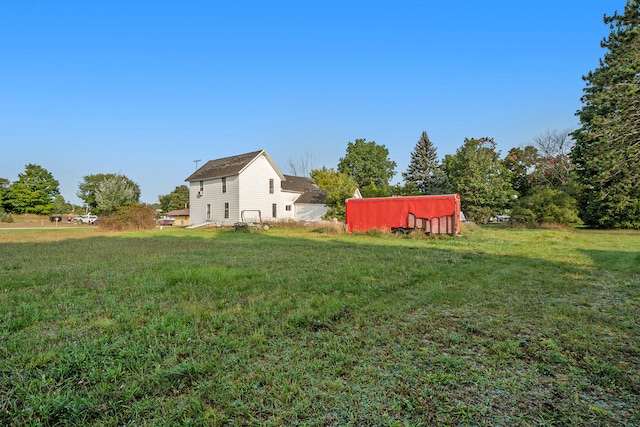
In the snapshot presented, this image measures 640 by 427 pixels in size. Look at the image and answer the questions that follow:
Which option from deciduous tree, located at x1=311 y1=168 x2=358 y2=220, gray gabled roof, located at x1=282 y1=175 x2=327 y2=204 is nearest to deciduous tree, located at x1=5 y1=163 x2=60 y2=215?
gray gabled roof, located at x1=282 y1=175 x2=327 y2=204

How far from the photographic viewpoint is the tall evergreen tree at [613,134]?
986 centimetres

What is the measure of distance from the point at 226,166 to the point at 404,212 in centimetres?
1928

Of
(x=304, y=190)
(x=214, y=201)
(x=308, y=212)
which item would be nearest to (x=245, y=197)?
(x=214, y=201)

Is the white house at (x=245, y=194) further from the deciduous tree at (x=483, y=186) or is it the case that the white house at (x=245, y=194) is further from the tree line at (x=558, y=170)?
the deciduous tree at (x=483, y=186)

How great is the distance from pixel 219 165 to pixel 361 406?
106ft

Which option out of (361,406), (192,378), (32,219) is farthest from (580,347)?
(32,219)

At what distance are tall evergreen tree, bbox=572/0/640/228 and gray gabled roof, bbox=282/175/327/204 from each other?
23.0 m

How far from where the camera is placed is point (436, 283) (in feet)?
20.8

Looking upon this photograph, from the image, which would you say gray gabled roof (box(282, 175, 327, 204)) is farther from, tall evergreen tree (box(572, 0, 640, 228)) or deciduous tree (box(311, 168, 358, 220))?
tall evergreen tree (box(572, 0, 640, 228))

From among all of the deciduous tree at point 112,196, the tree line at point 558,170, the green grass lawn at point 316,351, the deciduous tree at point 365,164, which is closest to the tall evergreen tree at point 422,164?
the tree line at point 558,170

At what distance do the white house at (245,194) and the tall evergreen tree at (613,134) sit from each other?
22.7 metres

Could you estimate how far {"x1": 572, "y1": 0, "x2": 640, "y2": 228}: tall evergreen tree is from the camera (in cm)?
986

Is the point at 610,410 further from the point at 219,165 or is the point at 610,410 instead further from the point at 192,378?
the point at 219,165

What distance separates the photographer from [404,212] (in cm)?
1841
